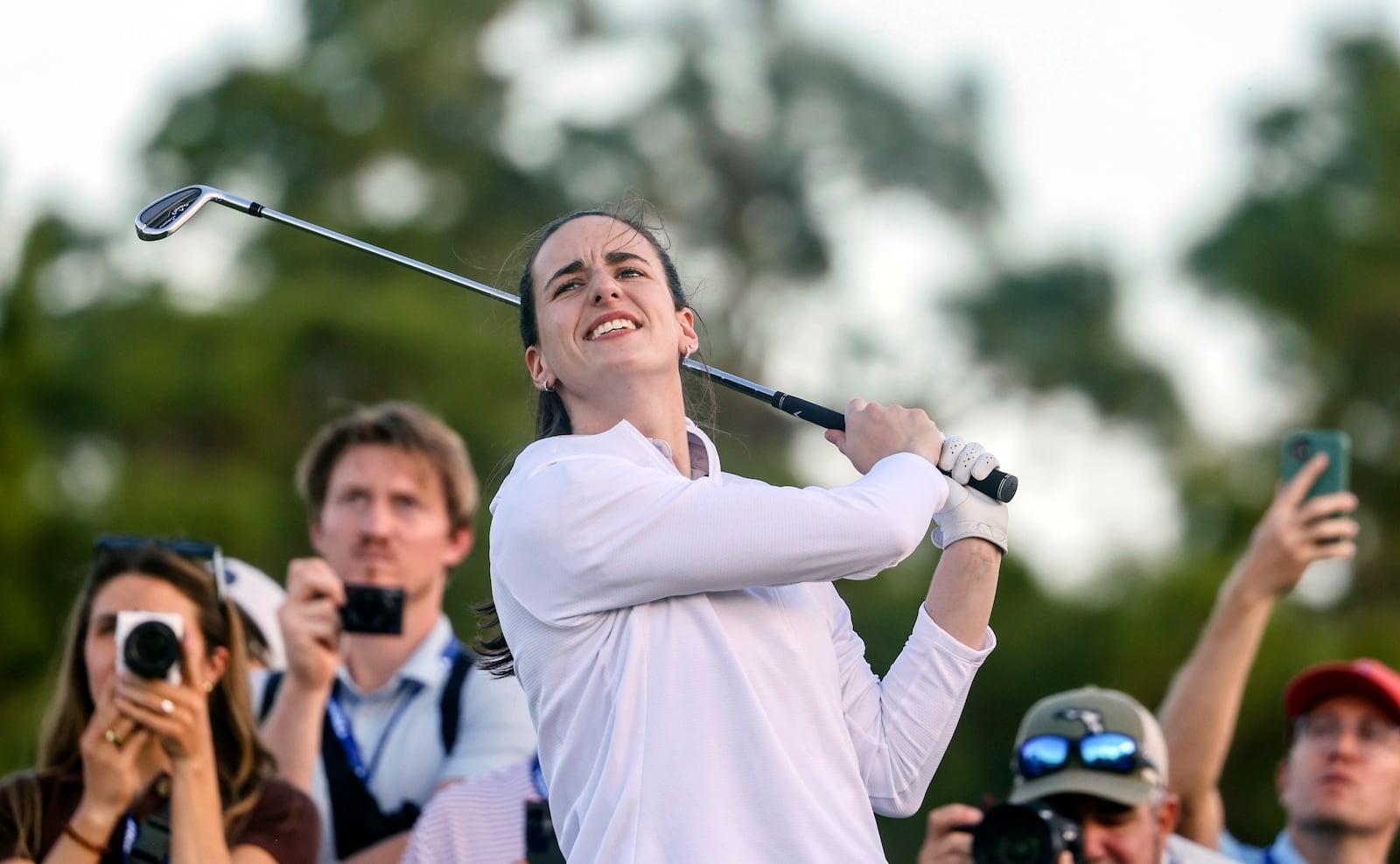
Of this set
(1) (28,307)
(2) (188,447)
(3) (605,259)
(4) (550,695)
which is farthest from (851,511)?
(2) (188,447)

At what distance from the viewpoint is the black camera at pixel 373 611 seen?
15.0 ft

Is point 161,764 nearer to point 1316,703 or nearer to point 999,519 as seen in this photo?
point 999,519

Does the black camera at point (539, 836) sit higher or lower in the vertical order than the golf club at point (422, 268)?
lower

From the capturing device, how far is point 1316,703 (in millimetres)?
5008

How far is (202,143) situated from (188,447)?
3.97 metres

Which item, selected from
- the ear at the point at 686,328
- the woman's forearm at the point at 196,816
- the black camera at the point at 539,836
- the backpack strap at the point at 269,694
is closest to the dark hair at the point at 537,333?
the ear at the point at 686,328

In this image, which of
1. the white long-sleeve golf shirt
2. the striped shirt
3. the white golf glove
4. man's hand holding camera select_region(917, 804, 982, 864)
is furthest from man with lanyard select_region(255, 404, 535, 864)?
the white golf glove

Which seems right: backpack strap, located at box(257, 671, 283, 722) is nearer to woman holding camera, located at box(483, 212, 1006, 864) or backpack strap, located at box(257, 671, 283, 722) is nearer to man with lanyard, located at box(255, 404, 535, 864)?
man with lanyard, located at box(255, 404, 535, 864)

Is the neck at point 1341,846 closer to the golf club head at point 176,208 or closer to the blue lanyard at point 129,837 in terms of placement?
the blue lanyard at point 129,837

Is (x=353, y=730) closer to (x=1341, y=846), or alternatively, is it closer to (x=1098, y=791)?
(x=1098, y=791)

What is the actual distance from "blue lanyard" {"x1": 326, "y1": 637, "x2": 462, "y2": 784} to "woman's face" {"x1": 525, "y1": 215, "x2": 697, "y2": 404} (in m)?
1.69

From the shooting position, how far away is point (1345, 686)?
495cm

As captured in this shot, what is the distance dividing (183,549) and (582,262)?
1742mm

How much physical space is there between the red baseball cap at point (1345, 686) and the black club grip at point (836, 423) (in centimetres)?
233
